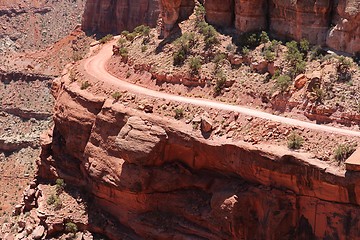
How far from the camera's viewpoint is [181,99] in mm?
52094

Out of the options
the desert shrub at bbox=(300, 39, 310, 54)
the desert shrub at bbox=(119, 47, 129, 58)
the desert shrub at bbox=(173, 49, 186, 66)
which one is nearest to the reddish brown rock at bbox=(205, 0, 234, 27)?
the desert shrub at bbox=(173, 49, 186, 66)

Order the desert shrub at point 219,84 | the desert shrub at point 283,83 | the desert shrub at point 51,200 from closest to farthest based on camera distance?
the desert shrub at point 283,83, the desert shrub at point 219,84, the desert shrub at point 51,200

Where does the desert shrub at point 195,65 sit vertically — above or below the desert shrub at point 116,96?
above

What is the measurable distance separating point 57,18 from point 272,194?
8529cm

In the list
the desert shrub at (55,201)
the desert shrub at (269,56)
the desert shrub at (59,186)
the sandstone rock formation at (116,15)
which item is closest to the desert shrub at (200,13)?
the desert shrub at (269,56)

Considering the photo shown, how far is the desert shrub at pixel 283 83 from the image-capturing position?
160 ft

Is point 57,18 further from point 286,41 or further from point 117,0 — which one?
point 286,41

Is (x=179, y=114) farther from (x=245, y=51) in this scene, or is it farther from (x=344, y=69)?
(x=344, y=69)

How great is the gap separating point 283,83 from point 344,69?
3.96m

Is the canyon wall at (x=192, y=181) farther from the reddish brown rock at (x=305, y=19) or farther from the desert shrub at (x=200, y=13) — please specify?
the reddish brown rock at (x=305, y=19)

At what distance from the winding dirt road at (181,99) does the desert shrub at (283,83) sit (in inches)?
80.4

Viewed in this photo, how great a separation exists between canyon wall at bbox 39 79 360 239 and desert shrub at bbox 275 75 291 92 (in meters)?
6.19

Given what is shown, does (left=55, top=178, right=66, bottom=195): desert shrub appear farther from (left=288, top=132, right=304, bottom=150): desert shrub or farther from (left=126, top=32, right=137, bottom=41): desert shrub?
(left=288, top=132, right=304, bottom=150): desert shrub

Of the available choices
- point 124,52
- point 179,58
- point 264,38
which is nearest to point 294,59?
point 264,38
